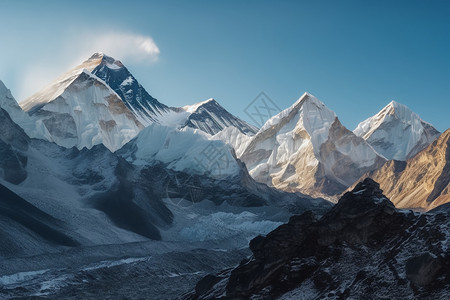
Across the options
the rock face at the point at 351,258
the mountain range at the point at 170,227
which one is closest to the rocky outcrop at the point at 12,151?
the mountain range at the point at 170,227

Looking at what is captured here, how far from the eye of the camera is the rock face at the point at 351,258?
33469mm

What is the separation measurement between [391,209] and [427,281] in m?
9.21

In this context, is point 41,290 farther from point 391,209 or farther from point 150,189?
point 150,189

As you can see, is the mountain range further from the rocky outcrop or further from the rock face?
the rocky outcrop

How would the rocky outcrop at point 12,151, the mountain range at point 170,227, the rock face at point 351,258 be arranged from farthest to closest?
the rocky outcrop at point 12,151 → the mountain range at point 170,227 → the rock face at point 351,258

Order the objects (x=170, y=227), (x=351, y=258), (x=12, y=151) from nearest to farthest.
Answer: (x=351, y=258) < (x=170, y=227) < (x=12, y=151)

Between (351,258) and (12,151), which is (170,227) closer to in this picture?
(12,151)

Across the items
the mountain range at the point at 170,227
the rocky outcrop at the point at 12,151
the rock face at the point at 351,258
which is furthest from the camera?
the rocky outcrop at the point at 12,151

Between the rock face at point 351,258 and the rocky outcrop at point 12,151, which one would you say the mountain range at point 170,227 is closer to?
the rock face at point 351,258

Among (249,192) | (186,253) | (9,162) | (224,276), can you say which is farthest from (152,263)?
(249,192)

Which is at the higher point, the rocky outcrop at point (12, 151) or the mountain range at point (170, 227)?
the rocky outcrop at point (12, 151)

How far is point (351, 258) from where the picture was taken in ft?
127

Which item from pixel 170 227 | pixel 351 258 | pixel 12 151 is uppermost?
pixel 12 151

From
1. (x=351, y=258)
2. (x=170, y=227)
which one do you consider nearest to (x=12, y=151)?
(x=170, y=227)
